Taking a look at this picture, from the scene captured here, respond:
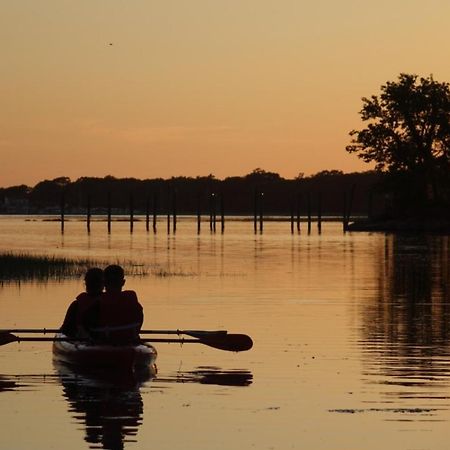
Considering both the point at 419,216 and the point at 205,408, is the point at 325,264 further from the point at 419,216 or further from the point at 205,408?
the point at 419,216

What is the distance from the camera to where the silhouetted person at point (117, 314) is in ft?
76.5

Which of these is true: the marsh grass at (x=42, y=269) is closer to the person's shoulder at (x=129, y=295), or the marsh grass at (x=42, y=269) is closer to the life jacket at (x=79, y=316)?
the life jacket at (x=79, y=316)

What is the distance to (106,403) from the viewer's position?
66.7 feet

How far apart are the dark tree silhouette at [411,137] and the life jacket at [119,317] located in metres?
111

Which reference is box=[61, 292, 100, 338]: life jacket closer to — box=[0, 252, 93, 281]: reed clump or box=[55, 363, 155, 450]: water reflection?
box=[55, 363, 155, 450]: water reflection

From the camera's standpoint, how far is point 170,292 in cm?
4534

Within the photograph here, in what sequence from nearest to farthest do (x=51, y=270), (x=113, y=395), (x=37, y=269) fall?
(x=113, y=395) < (x=51, y=270) < (x=37, y=269)

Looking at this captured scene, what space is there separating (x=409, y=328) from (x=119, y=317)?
10.7 meters

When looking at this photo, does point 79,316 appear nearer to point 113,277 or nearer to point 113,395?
point 113,277

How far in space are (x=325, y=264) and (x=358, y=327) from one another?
3711 cm

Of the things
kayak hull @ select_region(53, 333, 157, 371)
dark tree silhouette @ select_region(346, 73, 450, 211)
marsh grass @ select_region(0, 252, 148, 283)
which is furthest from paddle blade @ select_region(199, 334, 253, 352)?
dark tree silhouette @ select_region(346, 73, 450, 211)

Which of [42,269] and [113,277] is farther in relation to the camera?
[42,269]

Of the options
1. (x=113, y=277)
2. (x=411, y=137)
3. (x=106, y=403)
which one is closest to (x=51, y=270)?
(x=113, y=277)

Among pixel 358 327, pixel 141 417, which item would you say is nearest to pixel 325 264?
pixel 358 327
